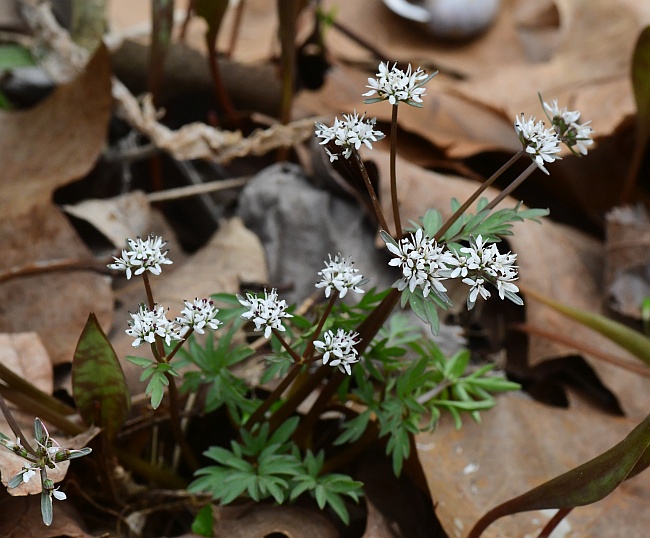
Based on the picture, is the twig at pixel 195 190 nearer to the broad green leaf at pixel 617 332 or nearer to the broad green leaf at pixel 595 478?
the broad green leaf at pixel 617 332

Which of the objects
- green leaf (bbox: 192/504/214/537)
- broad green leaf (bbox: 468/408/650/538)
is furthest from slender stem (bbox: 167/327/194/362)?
broad green leaf (bbox: 468/408/650/538)

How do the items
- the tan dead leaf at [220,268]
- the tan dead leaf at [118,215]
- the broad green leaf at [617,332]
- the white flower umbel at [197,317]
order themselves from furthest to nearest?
the tan dead leaf at [118,215] → the tan dead leaf at [220,268] → the broad green leaf at [617,332] → the white flower umbel at [197,317]

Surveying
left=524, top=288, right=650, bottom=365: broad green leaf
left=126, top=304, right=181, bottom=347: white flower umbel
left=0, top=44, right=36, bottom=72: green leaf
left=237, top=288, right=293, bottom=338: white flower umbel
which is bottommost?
left=524, top=288, right=650, bottom=365: broad green leaf

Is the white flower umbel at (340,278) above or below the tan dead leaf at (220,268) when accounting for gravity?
above

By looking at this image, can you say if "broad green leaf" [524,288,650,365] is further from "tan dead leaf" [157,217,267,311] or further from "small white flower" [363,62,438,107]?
"small white flower" [363,62,438,107]

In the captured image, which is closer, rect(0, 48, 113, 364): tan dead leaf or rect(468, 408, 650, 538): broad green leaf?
rect(468, 408, 650, 538): broad green leaf

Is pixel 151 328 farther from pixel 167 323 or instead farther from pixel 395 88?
pixel 395 88

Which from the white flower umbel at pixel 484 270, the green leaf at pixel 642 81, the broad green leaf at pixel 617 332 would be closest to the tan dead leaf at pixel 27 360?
the white flower umbel at pixel 484 270
